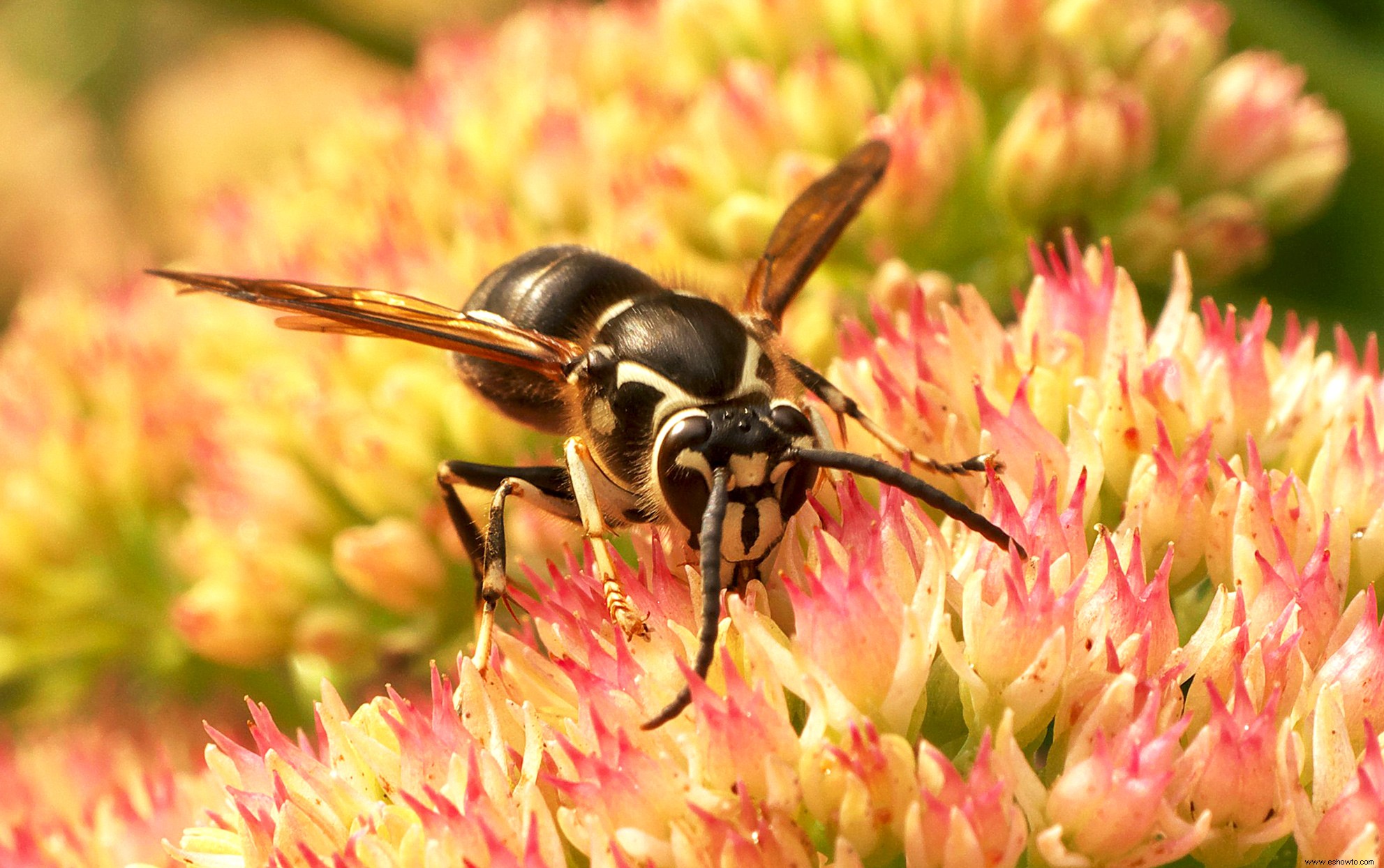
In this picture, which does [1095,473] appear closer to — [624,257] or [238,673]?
[624,257]

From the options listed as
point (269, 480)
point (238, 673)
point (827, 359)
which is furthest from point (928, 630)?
point (238, 673)

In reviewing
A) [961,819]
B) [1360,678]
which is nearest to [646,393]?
[961,819]

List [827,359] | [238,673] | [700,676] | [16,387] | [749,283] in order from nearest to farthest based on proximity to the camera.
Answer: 1. [700,676]
2. [749,283]
3. [827,359]
4. [238,673]
5. [16,387]

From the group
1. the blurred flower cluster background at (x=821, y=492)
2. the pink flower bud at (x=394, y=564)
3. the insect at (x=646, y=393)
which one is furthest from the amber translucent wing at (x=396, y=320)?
the pink flower bud at (x=394, y=564)

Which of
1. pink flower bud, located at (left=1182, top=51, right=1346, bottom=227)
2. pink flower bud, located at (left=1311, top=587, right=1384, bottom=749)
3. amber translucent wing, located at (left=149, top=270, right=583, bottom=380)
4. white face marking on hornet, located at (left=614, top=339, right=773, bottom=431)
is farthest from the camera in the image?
pink flower bud, located at (left=1182, top=51, right=1346, bottom=227)

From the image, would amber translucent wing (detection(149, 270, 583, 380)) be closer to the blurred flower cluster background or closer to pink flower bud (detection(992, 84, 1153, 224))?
the blurred flower cluster background

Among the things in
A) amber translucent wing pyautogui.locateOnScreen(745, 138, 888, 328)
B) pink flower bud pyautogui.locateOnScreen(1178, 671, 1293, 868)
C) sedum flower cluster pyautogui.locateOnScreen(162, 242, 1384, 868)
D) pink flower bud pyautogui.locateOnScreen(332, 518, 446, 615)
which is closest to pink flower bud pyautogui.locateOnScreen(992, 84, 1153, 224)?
amber translucent wing pyautogui.locateOnScreen(745, 138, 888, 328)
